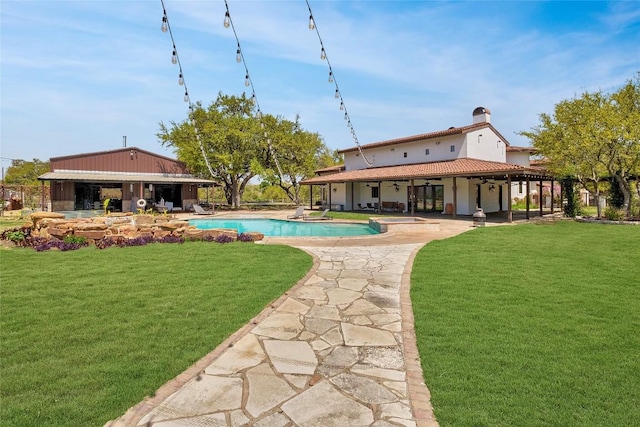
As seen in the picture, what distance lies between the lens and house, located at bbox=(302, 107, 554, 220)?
2188 centimetres

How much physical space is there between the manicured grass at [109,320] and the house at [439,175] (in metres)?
15.6

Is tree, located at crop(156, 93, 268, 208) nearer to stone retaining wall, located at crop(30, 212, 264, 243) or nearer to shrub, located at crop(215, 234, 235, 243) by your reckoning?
stone retaining wall, located at crop(30, 212, 264, 243)

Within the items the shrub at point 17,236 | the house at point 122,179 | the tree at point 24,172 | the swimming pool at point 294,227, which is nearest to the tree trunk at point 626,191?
the swimming pool at point 294,227

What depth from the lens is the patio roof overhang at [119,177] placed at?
25438 millimetres

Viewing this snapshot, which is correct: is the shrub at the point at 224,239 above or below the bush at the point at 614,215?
below

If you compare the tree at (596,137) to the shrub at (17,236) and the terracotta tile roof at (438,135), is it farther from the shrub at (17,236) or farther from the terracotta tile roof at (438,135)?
the shrub at (17,236)

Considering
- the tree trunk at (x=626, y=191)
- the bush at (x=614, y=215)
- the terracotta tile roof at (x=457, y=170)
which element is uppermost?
the terracotta tile roof at (x=457, y=170)

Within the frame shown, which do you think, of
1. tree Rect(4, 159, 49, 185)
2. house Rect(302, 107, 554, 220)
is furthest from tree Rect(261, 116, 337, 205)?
tree Rect(4, 159, 49, 185)

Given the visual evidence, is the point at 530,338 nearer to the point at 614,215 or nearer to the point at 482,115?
the point at 614,215

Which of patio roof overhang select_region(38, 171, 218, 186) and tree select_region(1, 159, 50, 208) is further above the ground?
tree select_region(1, 159, 50, 208)

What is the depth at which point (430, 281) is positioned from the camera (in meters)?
6.48

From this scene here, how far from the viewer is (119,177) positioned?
28.7 metres

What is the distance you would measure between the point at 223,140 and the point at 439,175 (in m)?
19.6

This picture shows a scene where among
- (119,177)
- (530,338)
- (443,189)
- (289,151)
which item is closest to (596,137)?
(443,189)
